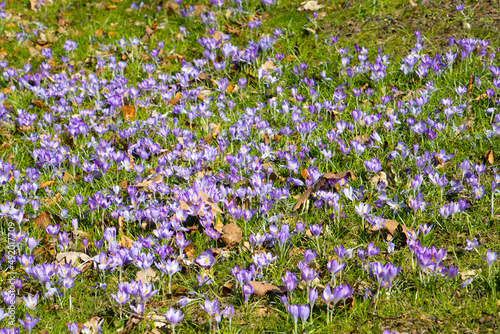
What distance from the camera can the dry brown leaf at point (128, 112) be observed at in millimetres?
4508

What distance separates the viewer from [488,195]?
10.3 ft

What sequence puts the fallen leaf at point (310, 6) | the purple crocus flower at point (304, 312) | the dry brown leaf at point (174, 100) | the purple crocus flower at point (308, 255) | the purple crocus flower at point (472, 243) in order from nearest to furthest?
the purple crocus flower at point (304, 312), the purple crocus flower at point (308, 255), the purple crocus flower at point (472, 243), the dry brown leaf at point (174, 100), the fallen leaf at point (310, 6)

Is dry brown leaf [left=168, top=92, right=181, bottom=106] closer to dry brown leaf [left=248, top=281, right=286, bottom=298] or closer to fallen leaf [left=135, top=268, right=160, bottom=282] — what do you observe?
fallen leaf [left=135, top=268, right=160, bottom=282]

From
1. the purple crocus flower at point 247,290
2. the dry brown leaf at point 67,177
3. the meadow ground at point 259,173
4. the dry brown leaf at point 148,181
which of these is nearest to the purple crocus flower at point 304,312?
the meadow ground at point 259,173

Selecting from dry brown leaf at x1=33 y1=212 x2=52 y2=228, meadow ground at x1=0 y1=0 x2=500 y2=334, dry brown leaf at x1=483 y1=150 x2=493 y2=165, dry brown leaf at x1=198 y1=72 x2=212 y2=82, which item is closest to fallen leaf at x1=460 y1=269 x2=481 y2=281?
meadow ground at x1=0 y1=0 x2=500 y2=334

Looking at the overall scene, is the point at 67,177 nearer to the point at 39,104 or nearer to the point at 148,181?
the point at 148,181

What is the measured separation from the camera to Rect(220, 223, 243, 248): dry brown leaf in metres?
2.92

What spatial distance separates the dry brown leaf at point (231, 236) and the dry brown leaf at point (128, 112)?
2.00 metres

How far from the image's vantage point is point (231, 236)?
2920 millimetres

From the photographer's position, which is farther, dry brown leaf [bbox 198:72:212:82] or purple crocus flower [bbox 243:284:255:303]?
dry brown leaf [bbox 198:72:212:82]

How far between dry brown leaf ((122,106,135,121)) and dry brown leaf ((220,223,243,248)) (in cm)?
200

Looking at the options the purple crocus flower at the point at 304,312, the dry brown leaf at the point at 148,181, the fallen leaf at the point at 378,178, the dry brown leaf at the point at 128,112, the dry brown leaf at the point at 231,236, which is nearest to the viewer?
the purple crocus flower at the point at 304,312

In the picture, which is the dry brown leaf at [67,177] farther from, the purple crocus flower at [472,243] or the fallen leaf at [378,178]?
the purple crocus flower at [472,243]

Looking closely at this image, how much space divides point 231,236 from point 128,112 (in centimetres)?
214
